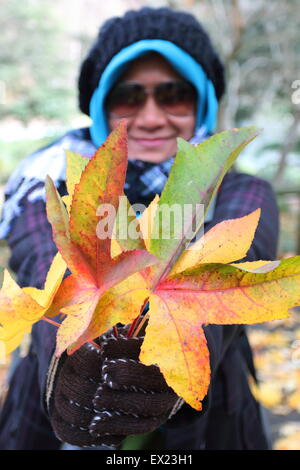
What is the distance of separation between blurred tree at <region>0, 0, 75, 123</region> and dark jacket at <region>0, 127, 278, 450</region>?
519 centimetres

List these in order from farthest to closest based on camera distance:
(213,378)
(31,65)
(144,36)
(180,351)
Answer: (31,65)
(144,36)
(213,378)
(180,351)

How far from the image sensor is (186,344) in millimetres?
309

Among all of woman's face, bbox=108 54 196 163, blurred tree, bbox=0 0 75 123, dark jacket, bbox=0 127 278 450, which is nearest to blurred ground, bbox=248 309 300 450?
dark jacket, bbox=0 127 278 450

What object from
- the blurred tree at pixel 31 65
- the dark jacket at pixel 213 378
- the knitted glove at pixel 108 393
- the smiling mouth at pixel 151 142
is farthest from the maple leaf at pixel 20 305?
the blurred tree at pixel 31 65

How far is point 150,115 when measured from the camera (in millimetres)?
931

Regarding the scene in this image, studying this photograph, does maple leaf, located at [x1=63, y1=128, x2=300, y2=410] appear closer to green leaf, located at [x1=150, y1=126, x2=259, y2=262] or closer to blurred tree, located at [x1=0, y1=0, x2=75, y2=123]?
green leaf, located at [x1=150, y1=126, x2=259, y2=262]

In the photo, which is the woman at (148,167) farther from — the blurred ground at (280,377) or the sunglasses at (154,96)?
the blurred ground at (280,377)

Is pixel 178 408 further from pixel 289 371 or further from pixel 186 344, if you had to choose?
pixel 289 371

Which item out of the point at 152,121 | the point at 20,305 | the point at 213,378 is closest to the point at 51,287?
the point at 20,305

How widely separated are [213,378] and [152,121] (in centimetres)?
55

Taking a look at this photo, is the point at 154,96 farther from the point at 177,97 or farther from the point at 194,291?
the point at 194,291

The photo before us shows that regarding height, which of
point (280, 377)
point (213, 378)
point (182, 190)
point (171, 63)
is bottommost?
point (280, 377)

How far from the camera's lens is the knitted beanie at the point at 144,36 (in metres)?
0.91
